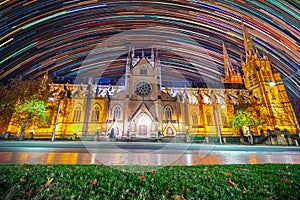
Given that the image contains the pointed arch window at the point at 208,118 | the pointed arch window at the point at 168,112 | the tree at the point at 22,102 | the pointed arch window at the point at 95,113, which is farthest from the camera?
the pointed arch window at the point at 208,118

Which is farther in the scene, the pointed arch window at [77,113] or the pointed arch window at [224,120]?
the pointed arch window at [224,120]

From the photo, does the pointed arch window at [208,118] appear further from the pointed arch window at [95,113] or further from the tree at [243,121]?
the pointed arch window at [95,113]

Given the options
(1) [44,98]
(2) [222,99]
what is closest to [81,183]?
(1) [44,98]

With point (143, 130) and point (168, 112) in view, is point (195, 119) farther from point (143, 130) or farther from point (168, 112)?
point (143, 130)

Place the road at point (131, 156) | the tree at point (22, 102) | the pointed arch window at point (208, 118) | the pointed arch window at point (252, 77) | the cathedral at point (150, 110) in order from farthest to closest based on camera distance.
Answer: the pointed arch window at point (252, 77), the pointed arch window at point (208, 118), the cathedral at point (150, 110), the tree at point (22, 102), the road at point (131, 156)

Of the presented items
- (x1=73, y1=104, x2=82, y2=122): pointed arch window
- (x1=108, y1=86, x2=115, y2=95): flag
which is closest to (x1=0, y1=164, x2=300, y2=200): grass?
(x1=73, y1=104, x2=82, y2=122): pointed arch window

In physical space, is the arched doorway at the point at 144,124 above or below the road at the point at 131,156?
above

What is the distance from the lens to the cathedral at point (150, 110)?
29.3 meters

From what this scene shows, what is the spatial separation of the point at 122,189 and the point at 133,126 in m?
27.2

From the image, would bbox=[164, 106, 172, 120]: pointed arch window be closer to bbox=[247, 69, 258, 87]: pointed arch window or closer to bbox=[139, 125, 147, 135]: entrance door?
bbox=[139, 125, 147, 135]: entrance door

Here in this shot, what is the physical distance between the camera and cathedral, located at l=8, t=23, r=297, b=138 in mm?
29312

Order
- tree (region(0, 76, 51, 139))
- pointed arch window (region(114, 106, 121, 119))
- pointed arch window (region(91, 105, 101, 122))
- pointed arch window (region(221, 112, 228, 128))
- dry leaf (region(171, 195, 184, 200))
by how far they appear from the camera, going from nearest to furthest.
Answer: dry leaf (region(171, 195, 184, 200)) < tree (region(0, 76, 51, 139)) < pointed arch window (region(114, 106, 121, 119)) < pointed arch window (region(91, 105, 101, 122)) < pointed arch window (region(221, 112, 228, 128))

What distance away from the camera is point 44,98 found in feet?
72.5

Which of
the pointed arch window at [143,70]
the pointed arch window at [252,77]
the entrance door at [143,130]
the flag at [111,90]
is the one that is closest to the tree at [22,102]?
the entrance door at [143,130]
